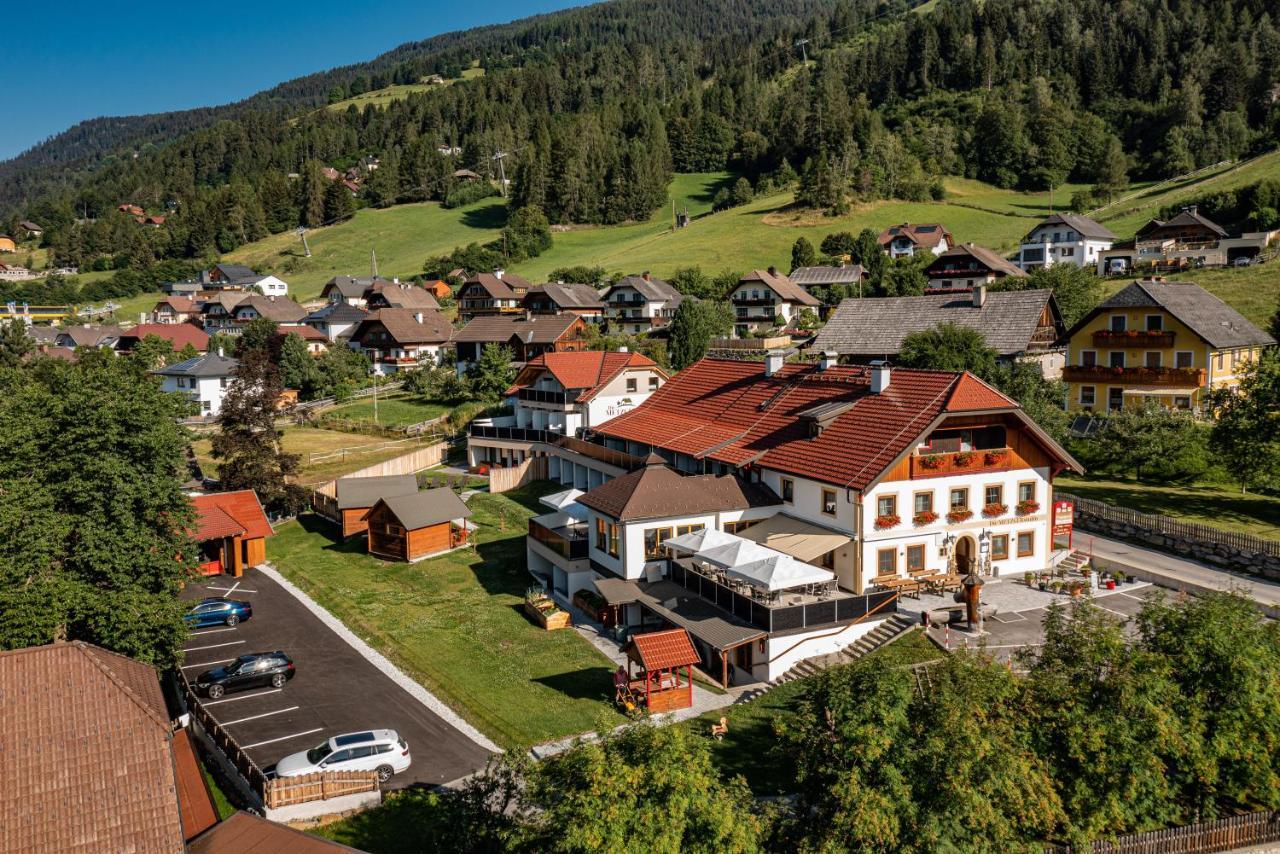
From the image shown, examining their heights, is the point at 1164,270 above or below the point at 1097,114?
below

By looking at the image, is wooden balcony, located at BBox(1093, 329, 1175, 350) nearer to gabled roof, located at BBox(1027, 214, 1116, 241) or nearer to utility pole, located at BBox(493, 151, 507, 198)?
gabled roof, located at BBox(1027, 214, 1116, 241)

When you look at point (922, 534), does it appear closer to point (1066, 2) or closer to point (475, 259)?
point (475, 259)

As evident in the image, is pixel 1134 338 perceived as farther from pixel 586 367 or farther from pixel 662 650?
pixel 662 650

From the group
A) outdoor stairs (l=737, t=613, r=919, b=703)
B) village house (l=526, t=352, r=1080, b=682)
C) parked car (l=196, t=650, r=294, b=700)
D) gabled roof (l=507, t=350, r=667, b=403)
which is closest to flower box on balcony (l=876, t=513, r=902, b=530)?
village house (l=526, t=352, r=1080, b=682)

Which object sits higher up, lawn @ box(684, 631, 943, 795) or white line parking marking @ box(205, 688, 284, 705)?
lawn @ box(684, 631, 943, 795)

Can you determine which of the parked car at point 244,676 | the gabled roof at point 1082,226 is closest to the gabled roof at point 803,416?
the parked car at point 244,676

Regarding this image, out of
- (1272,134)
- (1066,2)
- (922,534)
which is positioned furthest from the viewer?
(1066,2)

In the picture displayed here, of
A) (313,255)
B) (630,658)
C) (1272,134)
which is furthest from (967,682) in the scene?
(313,255)

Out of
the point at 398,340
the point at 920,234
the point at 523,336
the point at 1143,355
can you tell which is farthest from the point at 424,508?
the point at 920,234
